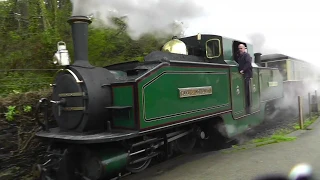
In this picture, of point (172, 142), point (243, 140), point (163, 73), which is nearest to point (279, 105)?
point (243, 140)

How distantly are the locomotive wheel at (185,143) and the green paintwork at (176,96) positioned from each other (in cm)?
65

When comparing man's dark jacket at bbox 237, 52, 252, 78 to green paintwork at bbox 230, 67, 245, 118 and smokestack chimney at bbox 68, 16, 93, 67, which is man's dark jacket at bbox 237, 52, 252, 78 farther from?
smokestack chimney at bbox 68, 16, 93, 67

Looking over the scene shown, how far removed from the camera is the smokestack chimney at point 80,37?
3.94 metres

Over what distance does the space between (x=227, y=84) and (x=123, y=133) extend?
268 cm

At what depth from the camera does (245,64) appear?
616 centimetres

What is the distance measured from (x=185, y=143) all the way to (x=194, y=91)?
120cm

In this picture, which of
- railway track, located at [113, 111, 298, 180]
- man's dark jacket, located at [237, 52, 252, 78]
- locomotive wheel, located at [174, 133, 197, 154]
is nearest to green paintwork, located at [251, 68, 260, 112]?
man's dark jacket, located at [237, 52, 252, 78]

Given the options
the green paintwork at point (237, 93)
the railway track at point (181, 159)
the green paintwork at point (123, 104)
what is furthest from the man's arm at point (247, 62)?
the green paintwork at point (123, 104)

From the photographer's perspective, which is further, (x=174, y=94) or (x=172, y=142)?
(x=172, y=142)

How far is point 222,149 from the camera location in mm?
5875

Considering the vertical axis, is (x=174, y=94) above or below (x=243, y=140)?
above

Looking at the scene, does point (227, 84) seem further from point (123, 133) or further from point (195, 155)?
point (123, 133)

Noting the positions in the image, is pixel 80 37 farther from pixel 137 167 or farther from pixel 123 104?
pixel 137 167

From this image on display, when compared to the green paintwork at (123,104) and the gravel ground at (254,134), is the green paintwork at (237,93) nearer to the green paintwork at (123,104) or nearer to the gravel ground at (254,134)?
the gravel ground at (254,134)
